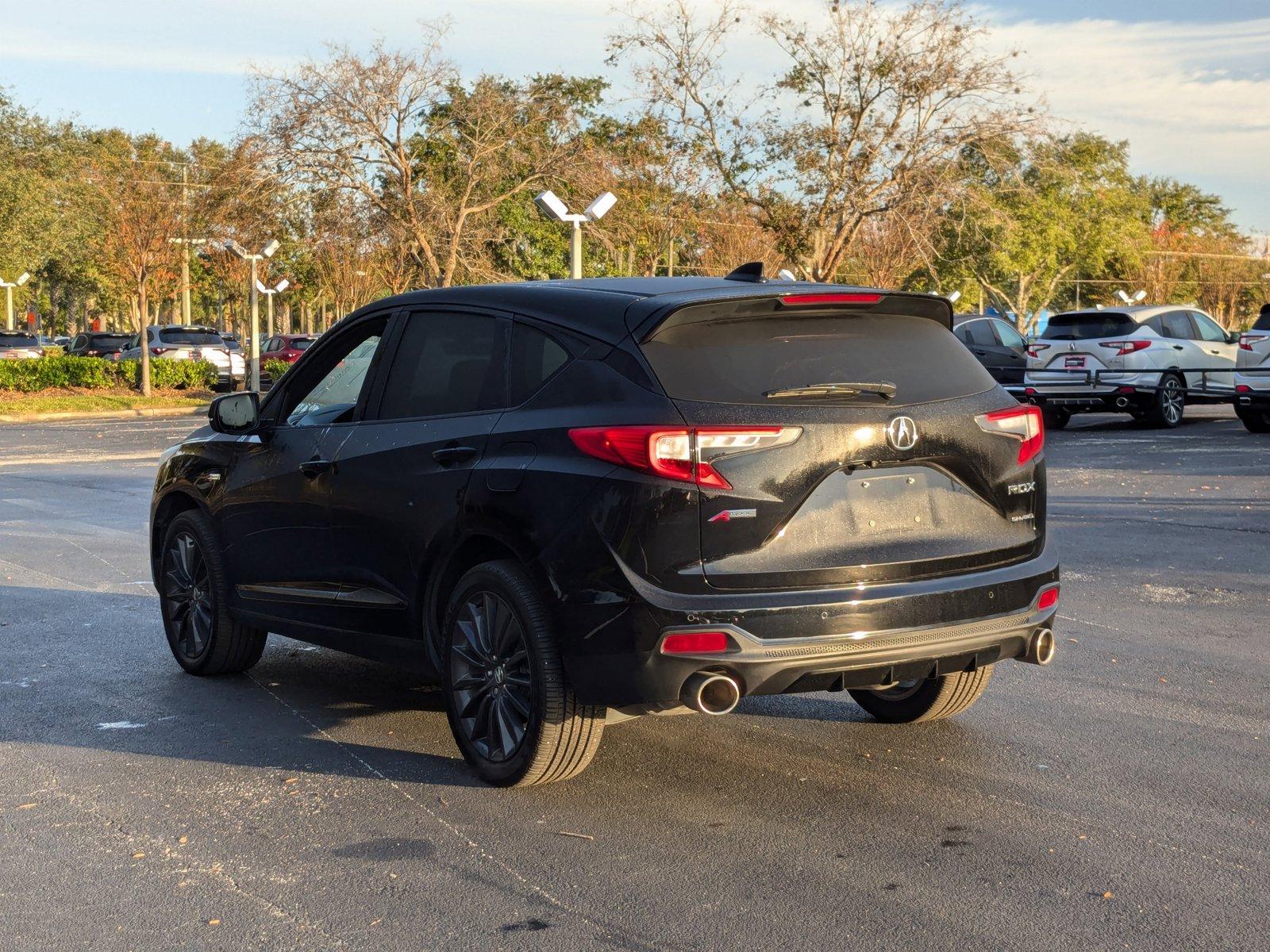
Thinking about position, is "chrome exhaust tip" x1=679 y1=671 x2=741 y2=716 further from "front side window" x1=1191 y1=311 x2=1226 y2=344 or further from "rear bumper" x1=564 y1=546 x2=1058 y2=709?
"front side window" x1=1191 y1=311 x2=1226 y2=344

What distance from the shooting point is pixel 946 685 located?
5844mm

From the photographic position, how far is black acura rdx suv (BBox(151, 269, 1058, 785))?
15.0 feet

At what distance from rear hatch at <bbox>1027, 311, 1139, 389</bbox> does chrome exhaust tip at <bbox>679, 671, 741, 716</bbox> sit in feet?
65.3

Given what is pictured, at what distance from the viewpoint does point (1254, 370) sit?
844 inches

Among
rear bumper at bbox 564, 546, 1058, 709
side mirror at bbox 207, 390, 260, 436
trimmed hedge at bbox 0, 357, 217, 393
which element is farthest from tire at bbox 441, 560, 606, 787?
trimmed hedge at bbox 0, 357, 217, 393

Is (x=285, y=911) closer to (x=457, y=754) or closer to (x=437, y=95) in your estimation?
(x=457, y=754)

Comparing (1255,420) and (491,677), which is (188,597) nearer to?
(491,677)

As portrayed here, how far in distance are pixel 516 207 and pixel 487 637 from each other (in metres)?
43.1

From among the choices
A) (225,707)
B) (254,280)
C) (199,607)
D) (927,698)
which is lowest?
(225,707)

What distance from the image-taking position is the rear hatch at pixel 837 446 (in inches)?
181

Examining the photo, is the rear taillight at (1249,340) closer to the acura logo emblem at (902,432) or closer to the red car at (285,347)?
the acura logo emblem at (902,432)

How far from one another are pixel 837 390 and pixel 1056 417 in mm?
20996

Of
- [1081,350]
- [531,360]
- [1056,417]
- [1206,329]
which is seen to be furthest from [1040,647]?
[1206,329]

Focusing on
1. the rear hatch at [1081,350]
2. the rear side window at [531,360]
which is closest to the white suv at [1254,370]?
the rear hatch at [1081,350]
